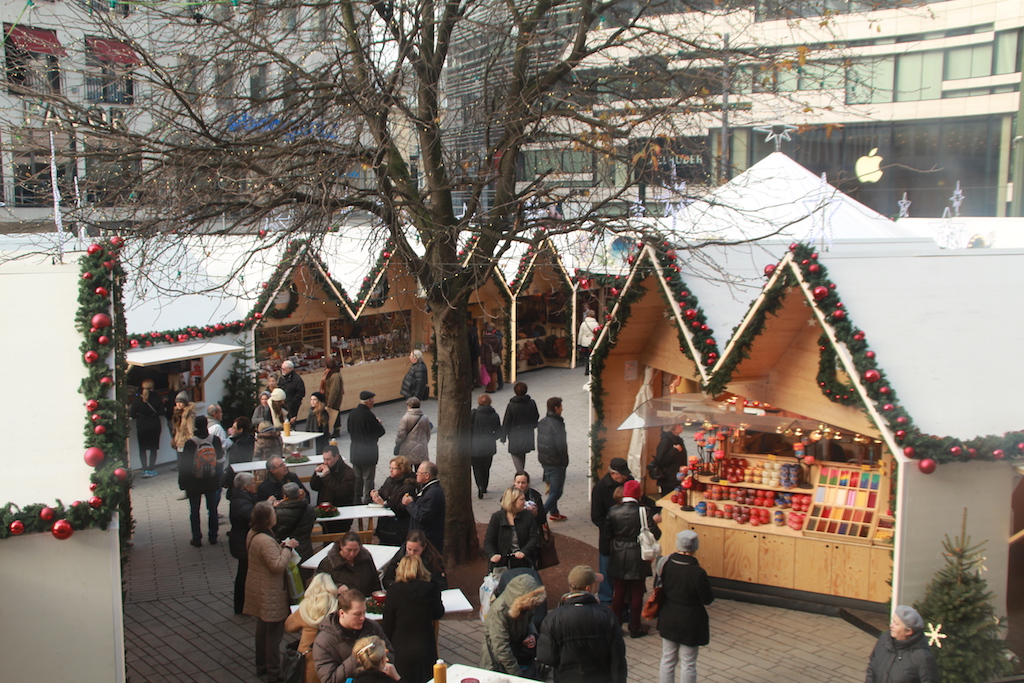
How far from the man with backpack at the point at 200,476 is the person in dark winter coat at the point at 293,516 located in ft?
7.64

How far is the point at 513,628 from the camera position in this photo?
597 centimetres

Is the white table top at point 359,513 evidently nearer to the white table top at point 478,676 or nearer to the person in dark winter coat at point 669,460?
the person in dark winter coat at point 669,460

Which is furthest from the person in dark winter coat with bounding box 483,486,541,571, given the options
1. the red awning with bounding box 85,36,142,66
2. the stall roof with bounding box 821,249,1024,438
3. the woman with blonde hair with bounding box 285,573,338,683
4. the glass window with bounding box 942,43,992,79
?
the glass window with bounding box 942,43,992,79

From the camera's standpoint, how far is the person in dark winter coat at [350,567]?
6695mm

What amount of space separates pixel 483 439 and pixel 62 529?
672cm

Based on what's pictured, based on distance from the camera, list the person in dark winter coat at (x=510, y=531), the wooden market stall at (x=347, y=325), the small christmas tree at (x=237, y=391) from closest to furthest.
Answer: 1. the person in dark winter coat at (x=510, y=531)
2. the small christmas tree at (x=237, y=391)
3. the wooden market stall at (x=347, y=325)

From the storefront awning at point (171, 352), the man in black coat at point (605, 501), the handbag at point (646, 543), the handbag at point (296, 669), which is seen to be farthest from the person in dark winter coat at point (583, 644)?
the storefront awning at point (171, 352)

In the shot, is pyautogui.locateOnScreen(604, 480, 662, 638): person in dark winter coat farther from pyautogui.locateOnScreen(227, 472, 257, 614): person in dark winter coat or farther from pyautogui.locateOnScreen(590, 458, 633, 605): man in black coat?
pyautogui.locateOnScreen(227, 472, 257, 614): person in dark winter coat

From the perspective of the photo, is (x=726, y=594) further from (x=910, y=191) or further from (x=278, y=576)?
(x=910, y=191)

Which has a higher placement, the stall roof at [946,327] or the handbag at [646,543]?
the stall roof at [946,327]

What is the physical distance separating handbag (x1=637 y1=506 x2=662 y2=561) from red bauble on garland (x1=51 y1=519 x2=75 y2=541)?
4372 millimetres

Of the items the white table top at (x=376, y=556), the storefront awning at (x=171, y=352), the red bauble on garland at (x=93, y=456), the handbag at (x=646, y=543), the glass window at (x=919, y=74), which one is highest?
the glass window at (x=919, y=74)

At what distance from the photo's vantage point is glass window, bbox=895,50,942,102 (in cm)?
3184

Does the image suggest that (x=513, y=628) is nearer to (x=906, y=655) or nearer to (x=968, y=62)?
(x=906, y=655)
